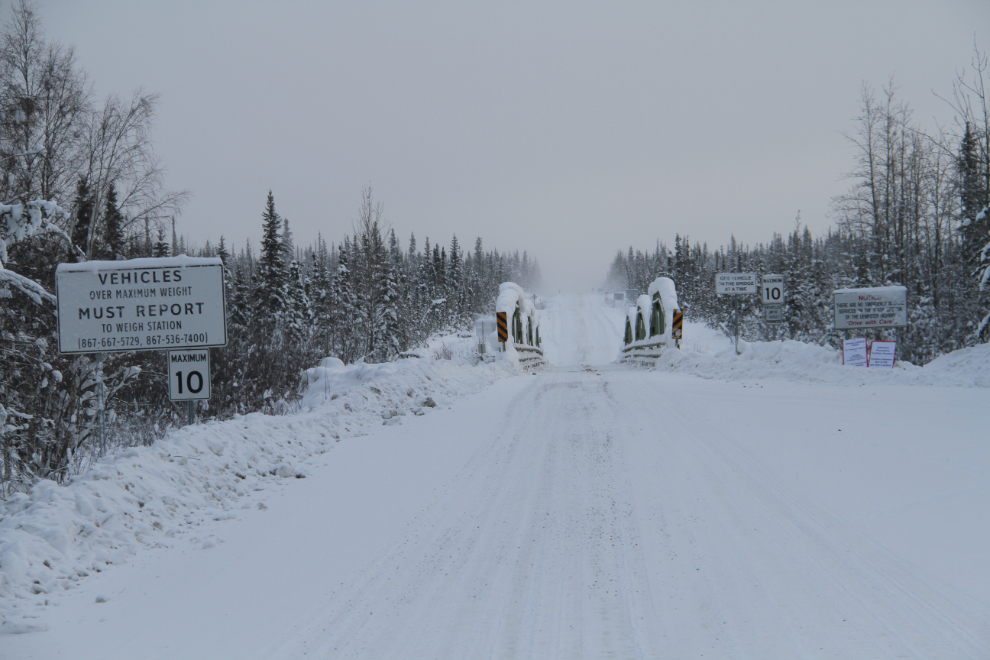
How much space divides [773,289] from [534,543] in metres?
14.9

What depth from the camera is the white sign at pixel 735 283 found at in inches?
746

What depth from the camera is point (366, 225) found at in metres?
24.4

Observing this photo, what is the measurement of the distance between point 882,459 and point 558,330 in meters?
60.3

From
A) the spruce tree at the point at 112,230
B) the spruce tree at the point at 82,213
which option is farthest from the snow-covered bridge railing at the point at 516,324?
the spruce tree at the point at 82,213

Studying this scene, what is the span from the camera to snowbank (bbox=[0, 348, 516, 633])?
378cm

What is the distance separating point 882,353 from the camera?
13062mm

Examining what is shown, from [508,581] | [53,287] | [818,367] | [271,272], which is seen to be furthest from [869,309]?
[271,272]

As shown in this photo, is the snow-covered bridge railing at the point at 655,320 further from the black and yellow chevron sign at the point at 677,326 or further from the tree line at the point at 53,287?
the tree line at the point at 53,287

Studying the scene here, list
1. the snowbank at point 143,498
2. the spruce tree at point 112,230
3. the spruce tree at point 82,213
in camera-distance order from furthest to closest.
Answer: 1. the spruce tree at point 112,230
2. the spruce tree at point 82,213
3. the snowbank at point 143,498

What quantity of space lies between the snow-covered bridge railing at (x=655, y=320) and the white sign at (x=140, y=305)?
17037 millimetres

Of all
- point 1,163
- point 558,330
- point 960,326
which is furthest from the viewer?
point 558,330

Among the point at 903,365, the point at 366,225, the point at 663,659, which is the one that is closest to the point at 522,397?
the point at 903,365

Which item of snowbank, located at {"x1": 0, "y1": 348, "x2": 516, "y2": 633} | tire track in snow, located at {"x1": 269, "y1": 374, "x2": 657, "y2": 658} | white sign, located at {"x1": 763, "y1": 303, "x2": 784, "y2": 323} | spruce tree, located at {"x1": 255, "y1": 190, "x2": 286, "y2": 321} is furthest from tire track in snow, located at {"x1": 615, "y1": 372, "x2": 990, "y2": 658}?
spruce tree, located at {"x1": 255, "y1": 190, "x2": 286, "y2": 321}

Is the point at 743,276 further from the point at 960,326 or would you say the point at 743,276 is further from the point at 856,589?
the point at 856,589
